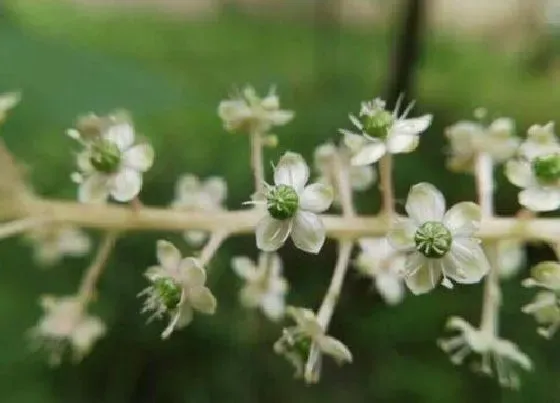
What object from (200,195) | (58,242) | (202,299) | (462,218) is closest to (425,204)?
(462,218)

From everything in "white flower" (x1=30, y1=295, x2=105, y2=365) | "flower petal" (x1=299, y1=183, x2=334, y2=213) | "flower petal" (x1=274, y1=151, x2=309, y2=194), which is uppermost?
"flower petal" (x1=274, y1=151, x2=309, y2=194)

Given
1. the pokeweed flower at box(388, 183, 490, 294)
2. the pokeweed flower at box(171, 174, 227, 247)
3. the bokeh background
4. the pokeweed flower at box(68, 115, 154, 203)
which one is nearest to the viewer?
the pokeweed flower at box(388, 183, 490, 294)

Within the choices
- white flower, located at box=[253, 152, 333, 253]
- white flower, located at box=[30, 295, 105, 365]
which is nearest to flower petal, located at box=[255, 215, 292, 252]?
white flower, located at box=[253, 152, 333, 253]

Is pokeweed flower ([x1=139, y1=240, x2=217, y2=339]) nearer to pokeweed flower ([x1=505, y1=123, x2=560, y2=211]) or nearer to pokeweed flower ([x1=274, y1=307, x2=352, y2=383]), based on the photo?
pokeweed flower ([x1=274, y1=307, x2=352, y2=383])

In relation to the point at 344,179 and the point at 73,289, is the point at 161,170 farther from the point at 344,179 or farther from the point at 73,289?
the point at 344,179

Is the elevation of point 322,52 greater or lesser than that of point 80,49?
lesser

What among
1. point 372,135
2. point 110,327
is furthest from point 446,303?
point 372,135

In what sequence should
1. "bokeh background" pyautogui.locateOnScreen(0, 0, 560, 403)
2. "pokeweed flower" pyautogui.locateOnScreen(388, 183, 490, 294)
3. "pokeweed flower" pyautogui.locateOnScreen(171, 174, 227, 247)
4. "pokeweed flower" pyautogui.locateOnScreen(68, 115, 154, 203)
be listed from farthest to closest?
1. "bokeh background" pyautogui.locateOnScreen(0, 0, 560, 403)
2. "pokeweed flower" pyautogui.locateOnScreen(171, 174, 227, 247)
3. "pokeweed flower" pyautogui.locateOnScreen(68, 115, 154, 203)
4. "pokeweed flower" pyautogui.locateOnScreen(388, 183, 490, 294)
